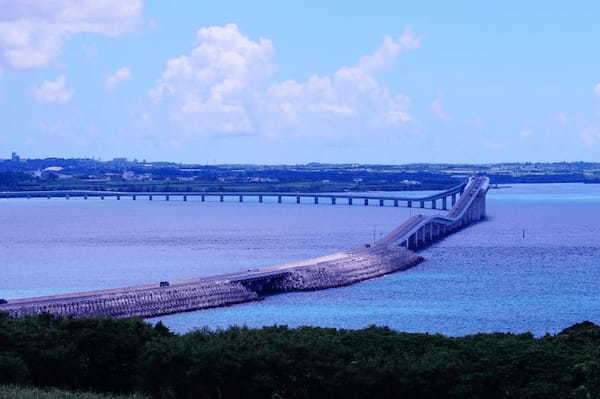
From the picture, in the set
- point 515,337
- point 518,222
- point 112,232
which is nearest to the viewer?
point 515,337

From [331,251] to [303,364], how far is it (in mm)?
71542

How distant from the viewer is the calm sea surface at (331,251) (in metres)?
54.7

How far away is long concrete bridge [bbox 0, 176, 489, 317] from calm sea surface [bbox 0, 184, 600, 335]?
1.49m

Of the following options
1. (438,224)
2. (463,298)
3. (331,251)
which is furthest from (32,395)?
(438,224)

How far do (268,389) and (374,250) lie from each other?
60.6m

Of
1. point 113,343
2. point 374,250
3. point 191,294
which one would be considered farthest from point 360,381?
point 374,250

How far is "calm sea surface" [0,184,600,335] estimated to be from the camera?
54656 millimetres

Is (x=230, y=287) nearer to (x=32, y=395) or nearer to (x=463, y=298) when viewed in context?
(x=463, y=298)

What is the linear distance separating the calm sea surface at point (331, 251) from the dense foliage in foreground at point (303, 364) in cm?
2115

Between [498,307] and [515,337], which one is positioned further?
[498,307]

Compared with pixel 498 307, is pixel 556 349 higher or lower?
higher

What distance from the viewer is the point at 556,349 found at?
2478cm

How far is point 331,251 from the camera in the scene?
9644 cm

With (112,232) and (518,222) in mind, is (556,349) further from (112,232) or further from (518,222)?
(518,222)
